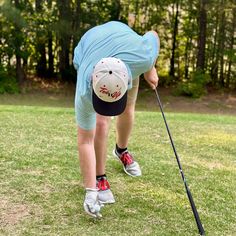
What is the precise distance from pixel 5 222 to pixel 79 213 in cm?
42

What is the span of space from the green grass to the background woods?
1140cm

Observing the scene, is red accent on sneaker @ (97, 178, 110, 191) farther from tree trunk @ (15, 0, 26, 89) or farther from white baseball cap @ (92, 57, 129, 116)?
tree trunk @ (15, 0, 26, 89)

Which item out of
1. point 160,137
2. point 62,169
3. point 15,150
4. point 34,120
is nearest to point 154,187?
point 62,169

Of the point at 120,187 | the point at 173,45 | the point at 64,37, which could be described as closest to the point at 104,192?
the point at 120,187

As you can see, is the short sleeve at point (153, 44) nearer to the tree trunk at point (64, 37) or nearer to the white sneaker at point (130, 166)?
the white sneaker at point (130, 166)

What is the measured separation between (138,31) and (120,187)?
577 inches

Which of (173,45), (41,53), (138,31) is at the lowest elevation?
(41,53)

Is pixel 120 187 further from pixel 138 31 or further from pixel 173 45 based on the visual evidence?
pixel 173 45

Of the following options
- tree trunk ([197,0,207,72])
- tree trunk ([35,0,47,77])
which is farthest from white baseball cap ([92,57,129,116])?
tree trunk ([197,0,207,72])

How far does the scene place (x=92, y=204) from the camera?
2.63m

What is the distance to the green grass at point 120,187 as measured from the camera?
8.61ft

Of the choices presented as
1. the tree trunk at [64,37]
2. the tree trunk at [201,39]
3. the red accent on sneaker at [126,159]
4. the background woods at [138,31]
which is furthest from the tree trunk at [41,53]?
the red accent on sneaker at [126,159]

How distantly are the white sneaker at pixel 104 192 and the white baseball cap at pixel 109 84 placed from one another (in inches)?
27.0

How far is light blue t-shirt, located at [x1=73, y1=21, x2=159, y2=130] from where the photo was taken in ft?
8.45
